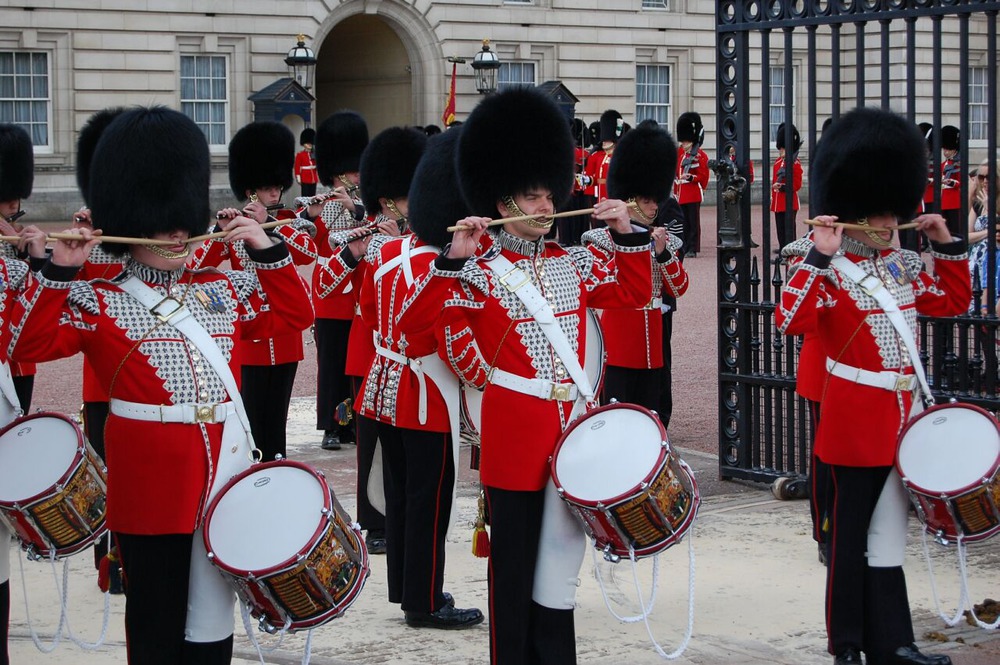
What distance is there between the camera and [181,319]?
147 inches

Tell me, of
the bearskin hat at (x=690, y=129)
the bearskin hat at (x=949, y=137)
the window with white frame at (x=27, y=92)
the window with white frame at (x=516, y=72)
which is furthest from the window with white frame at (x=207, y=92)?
the bearskin hat at (x=949, y=137)

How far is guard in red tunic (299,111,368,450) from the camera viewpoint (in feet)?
25.5

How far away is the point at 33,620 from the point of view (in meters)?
5.12

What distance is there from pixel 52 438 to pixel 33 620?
1210 millimetres

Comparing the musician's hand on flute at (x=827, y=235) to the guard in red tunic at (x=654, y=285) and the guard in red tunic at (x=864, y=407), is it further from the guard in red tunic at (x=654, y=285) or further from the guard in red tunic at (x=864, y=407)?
the guard in red tunic at (x=654, y=285)

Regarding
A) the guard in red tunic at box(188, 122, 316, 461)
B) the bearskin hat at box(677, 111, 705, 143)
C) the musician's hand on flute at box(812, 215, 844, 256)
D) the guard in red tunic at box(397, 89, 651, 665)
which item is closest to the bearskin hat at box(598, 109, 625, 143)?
the bearskin hat at box(677, 111, 705, 143)

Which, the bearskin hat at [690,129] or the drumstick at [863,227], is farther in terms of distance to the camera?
the bearskin hat at [690,129]

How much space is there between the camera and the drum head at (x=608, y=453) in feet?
12.6

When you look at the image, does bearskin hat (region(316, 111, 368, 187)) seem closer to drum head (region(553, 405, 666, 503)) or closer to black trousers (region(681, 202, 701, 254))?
drum head (region(553, 405, 666, 503))

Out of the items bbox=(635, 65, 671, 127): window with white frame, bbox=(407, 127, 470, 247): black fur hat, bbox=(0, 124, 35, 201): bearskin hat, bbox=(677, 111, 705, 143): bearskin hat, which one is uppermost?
bbox=(635, 65, 671, 127): window with white frame

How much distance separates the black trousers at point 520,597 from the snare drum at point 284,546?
0.44 metres

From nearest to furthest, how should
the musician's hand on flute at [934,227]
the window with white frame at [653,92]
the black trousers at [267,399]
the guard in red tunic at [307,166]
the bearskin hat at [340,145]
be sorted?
the musician's hand on flute at [934,227], the black trousers at [267,399], the bearskin hat at [340,145], the guard in red tunic at [307,166], the window with white frame at [653,92]

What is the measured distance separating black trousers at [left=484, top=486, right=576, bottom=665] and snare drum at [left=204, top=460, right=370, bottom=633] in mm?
441

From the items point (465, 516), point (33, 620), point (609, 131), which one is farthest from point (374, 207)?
point (609, 131)
